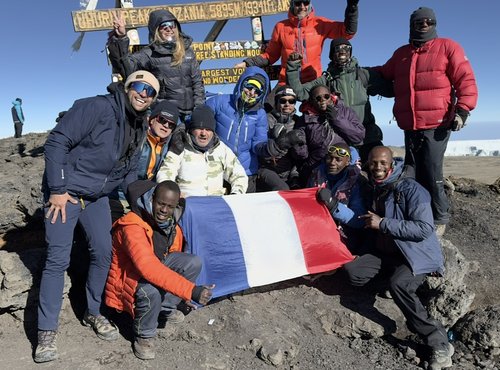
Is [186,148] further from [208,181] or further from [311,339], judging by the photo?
[311,339]

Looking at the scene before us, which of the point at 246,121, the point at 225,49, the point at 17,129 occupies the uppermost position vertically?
the point at 225,49

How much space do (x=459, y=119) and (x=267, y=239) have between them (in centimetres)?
330

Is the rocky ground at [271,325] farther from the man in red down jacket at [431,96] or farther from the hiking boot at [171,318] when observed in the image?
the man in red down jacket at [431,96]

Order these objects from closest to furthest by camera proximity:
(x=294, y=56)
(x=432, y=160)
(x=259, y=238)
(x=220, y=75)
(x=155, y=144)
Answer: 1. (x=155, y=144)
2. (x=259, y=238)
3. (x=432, y=160)
4. (x=294, y=56)
5. (x=220, y=75)

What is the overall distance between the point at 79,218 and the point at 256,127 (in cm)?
311

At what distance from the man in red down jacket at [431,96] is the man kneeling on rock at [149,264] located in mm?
4017

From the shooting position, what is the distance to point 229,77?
9.76 m

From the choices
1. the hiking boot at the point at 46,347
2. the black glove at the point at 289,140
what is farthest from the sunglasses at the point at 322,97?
the hiking boot at the point at 46,347

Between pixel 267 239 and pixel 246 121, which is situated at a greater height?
pixel 246 121

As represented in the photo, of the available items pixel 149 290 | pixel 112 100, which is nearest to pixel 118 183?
pixel 112 100

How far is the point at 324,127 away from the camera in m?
6.69

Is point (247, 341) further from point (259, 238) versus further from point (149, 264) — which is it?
point (149, 264)

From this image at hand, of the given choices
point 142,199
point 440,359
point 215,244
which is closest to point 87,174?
point 142,199

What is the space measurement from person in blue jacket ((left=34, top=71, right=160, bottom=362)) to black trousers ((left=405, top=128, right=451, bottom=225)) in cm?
426
